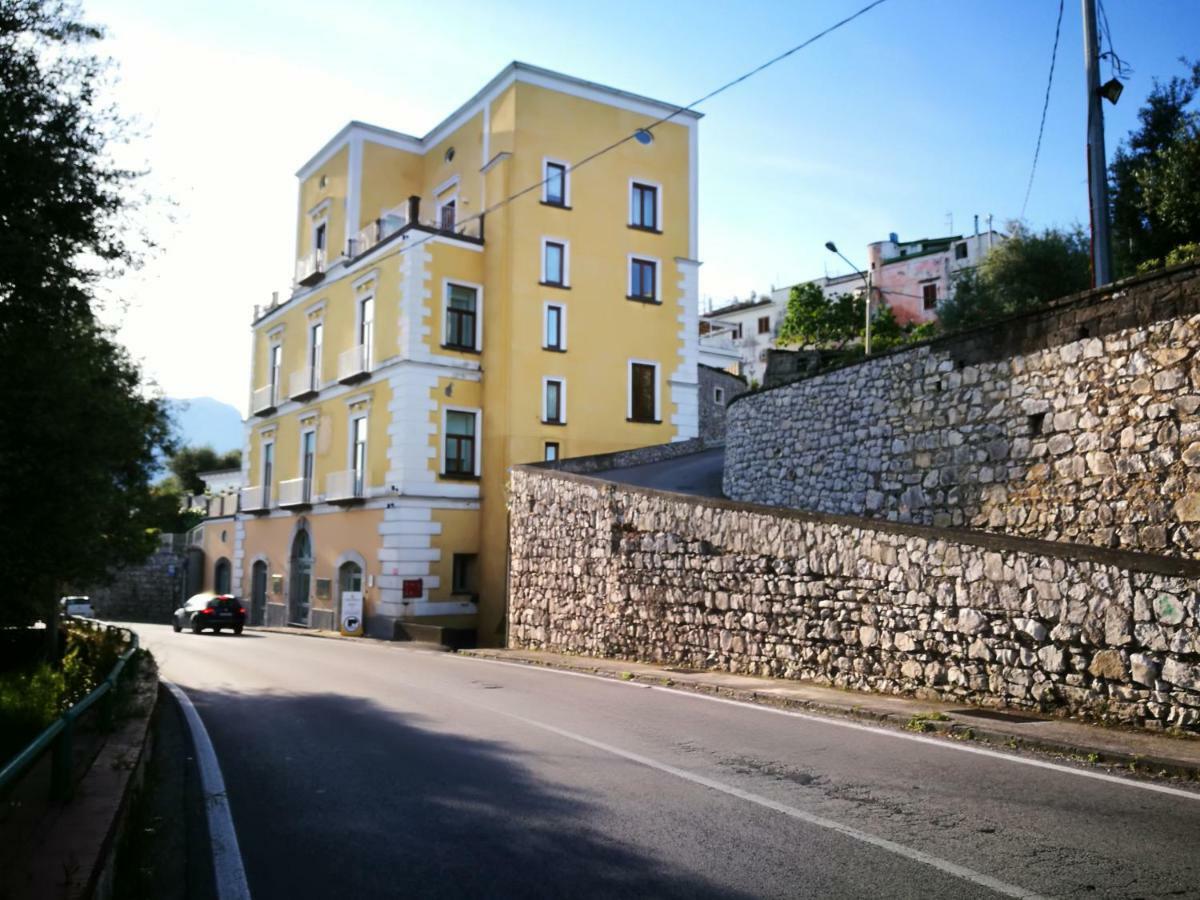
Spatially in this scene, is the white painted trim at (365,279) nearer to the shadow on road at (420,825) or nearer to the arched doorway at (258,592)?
the arched doorway at (258,592)

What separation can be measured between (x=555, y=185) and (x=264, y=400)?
17.8 m

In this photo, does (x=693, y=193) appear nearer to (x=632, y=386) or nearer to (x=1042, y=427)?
(x=632, y=386)

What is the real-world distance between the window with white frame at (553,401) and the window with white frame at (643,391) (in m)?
2.92

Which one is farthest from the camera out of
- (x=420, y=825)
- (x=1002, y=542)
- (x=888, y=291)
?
(x=888, y=291)

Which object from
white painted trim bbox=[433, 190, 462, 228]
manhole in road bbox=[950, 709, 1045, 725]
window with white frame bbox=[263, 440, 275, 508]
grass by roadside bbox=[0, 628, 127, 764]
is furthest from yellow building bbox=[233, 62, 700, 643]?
manhole in road bbox=[950, 709, 1045, 725]

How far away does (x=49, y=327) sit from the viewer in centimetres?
1090

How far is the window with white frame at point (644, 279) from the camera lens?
110ft

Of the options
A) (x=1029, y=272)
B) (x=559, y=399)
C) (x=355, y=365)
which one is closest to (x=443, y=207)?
(x=355, y=365)

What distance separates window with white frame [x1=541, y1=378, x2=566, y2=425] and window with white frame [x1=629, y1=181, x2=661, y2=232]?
22.2 ft

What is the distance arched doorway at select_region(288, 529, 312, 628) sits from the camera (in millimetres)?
36031

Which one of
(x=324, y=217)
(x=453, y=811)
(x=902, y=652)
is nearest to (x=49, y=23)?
(x=453, y=811)

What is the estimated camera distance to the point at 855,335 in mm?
53438

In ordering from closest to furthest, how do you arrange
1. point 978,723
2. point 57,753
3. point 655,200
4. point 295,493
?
point 57,753, point 978,723, point 655,200, point 295,493

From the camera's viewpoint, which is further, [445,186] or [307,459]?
[307,459]
